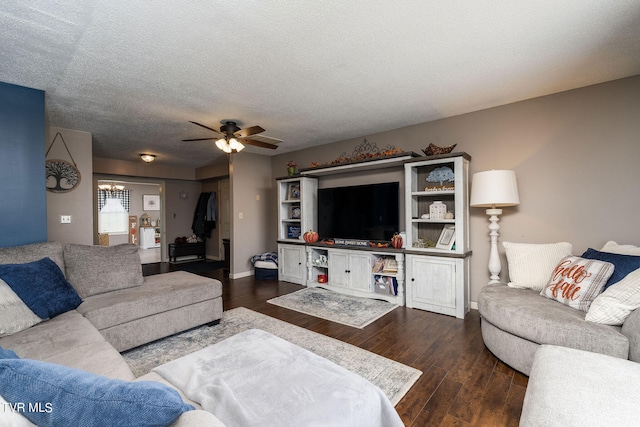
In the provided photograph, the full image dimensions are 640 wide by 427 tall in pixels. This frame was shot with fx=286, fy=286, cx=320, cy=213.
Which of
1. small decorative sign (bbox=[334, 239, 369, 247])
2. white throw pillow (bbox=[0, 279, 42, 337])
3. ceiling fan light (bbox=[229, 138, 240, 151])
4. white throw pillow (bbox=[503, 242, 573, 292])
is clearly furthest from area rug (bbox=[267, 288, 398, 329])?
white throw pillow (bbox=[0, 279, 42, 337])

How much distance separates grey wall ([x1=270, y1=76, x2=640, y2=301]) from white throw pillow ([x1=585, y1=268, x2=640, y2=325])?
1.11 meters

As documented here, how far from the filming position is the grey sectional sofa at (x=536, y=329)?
1727mm

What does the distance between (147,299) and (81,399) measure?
215cm

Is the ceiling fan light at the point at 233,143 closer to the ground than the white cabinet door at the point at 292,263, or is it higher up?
higher up

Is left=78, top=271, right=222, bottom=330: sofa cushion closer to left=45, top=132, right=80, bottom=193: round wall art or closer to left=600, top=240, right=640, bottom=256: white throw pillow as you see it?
left=45, top=132, right=80, bottom=193: round wall art

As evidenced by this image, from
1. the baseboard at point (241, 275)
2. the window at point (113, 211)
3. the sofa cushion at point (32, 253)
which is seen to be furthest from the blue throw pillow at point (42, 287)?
the window at point (113, 211)

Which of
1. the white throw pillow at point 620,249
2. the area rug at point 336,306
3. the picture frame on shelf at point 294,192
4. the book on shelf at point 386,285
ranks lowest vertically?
the area rug at point 336,306

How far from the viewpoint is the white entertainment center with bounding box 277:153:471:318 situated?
129 inches

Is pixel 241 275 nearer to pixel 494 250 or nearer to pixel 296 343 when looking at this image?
pixel 296 343

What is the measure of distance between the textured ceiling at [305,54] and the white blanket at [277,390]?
6.49 feet

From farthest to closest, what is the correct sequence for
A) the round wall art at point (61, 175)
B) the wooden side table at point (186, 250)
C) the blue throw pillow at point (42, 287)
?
the wooden side table at point (186, 250), the round wall art at point (61, 175), the blue throw pillow at point (42, 287)

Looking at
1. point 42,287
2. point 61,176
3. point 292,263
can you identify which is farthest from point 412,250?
point 61,176

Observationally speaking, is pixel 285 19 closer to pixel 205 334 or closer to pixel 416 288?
pixel 205 334

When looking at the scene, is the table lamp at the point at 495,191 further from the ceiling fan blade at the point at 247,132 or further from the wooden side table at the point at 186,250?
the wooden side table at the point at 186,250
